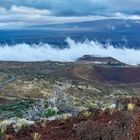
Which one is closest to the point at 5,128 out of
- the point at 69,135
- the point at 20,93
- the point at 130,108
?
the point at 69,135

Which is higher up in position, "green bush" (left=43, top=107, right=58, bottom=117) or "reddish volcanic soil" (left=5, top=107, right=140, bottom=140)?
"reddish volcanic soil" (left=5, top=107, right=140, bottom=140)

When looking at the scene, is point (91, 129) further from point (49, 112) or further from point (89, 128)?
point (49, 112)

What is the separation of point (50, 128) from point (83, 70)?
175 meters

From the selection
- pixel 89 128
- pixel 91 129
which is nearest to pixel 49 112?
pixel 89 128

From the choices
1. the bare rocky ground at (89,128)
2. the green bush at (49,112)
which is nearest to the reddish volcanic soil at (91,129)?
the bare rocky ground at (89,128)

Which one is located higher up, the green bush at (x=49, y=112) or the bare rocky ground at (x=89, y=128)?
the bare rocky ground at (x=89, y=128)

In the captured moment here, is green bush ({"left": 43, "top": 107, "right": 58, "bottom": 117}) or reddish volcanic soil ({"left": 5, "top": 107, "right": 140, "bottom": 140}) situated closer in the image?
reddish volcanic soil ({"left": 5, "top": 107, "right": 140, "bottom": 140})

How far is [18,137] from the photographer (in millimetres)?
23328

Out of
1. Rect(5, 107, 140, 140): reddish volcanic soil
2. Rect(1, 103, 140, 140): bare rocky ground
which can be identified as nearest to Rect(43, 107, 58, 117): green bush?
Rect(1, 103, 140, 140): bare rocky ground

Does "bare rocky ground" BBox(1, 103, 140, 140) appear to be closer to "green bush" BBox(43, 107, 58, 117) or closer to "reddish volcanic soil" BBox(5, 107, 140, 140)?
"reddish volcanic soil" BBox(5, 107, 140, 140)

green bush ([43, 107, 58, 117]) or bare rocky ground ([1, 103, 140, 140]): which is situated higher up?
bare rocky ground ([1, 103, 140, 140])

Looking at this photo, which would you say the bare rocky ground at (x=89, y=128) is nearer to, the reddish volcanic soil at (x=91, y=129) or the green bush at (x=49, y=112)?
the reddish volcanic soil at (x=91, y=129)

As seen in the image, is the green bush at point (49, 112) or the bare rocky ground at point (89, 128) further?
the green bush at point (49, 112)

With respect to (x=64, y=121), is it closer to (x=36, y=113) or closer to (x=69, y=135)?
(x=69, y=135)
